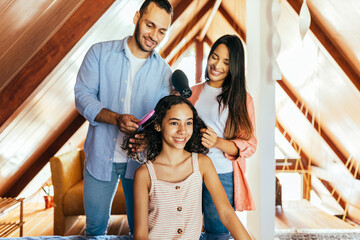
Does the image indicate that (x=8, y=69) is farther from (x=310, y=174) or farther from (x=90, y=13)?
(x=310, y=174)

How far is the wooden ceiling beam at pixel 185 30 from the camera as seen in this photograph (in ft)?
12.7

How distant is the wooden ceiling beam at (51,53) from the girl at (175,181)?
2.66 feet

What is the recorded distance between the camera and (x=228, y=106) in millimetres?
1447

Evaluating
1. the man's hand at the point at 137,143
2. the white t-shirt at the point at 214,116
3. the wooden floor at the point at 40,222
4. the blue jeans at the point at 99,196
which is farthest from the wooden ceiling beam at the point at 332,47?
the wooden floor at the point at 40,222

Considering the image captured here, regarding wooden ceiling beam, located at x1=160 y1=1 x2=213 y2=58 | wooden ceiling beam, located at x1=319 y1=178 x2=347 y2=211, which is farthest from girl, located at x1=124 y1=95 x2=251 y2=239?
wooden ceiling beam, located at x1=319 y1=178 x2=347 y2=211

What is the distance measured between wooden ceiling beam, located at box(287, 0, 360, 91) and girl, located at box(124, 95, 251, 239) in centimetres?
164

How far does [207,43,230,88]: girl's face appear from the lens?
142 centimetres

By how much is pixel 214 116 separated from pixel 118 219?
2200 mm

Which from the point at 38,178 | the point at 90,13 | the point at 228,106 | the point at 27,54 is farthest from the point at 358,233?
the point at 38,178

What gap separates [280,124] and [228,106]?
11.6ft

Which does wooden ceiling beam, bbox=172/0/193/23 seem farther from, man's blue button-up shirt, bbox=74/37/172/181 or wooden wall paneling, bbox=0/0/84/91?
man's blue button-up shirt, bbox=74/37/172/181

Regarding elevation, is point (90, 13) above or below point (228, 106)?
above

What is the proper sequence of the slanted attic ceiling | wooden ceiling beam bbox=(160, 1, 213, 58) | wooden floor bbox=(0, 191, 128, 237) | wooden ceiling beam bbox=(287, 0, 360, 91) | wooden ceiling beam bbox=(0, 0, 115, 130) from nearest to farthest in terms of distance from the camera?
the slanted attic ceiling, wooden ceiling beam bbox=(0, 0, 115, 130), wooden ceiling beam bbox=(287, 0, 360, 91), wooden floor bbox=(0, 191, 128, 237), wooden ceiling beam bbox=(160, 1, 213, 58)

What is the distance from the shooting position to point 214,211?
54.9 inches
